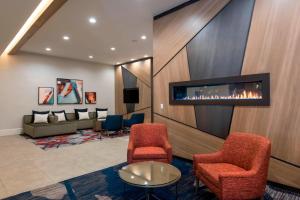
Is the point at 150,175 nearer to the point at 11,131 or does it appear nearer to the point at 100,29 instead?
the point at 100,29

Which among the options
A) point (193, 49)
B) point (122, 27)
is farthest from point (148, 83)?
point (193, 49)

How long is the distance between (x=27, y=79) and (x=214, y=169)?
8.19 meters

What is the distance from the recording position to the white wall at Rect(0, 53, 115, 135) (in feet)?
24.6

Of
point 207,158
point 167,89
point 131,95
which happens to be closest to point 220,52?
point 167,89

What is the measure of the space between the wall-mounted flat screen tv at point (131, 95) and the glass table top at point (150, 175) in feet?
22.1

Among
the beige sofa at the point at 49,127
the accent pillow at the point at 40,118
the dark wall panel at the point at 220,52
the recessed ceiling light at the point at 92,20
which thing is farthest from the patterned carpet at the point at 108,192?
the accent pillow at the point at 40,118

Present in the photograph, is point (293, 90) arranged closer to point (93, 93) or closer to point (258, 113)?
point (258, 113)

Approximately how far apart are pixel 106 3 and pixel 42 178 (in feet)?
11.8

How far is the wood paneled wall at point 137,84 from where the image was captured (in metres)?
8.88

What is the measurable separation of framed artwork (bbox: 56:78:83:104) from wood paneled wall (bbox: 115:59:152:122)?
6.72 ft

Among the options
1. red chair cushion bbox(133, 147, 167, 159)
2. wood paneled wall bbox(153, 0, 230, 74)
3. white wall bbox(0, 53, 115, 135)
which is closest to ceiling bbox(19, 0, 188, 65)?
wood paneled wall bbox(153, 0, 230, 74)

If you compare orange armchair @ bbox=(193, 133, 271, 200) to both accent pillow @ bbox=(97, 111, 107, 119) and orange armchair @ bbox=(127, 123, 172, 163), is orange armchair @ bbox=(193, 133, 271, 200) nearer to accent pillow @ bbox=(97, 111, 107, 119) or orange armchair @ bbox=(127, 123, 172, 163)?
orange armchair @ bbox=(127, 123, 172, 163)

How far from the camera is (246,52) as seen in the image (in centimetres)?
322

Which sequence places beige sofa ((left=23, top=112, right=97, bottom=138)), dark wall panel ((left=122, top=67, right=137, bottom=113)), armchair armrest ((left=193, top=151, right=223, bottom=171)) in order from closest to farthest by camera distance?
armchair armrest ((left=193, top=151, right=223, bottom=171))
beige sofa ((left=23, top=112, right=97, bottom=138))
dark wall panel ((left=122, top=67, right=137, bottom=113))
